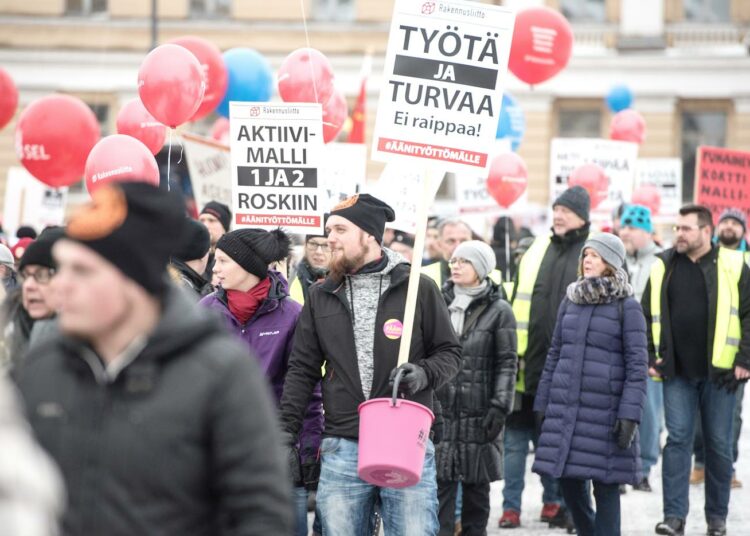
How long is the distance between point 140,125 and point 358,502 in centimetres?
646

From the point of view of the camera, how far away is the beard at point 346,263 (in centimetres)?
611

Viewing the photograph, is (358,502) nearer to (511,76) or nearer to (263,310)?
(263,310)

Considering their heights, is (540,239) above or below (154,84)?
below

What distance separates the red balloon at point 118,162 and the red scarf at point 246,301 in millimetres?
3029

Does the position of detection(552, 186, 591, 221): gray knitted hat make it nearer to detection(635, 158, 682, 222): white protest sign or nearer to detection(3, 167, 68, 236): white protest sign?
detection(635, 158, 682, 222): white protest sign

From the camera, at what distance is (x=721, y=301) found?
9.16 m

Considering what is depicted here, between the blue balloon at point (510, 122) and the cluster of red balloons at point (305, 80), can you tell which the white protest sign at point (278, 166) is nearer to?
the cluster of red balloons at point (305, 80)

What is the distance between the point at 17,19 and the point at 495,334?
1154 inches

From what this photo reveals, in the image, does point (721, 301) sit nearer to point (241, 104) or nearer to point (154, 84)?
point (241, 104)

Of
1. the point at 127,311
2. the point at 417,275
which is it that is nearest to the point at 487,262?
the point at 417,275

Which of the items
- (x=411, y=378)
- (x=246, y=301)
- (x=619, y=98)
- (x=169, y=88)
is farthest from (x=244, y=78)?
(x=619, y=98)

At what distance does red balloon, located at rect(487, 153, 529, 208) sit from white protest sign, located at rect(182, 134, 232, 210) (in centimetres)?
381

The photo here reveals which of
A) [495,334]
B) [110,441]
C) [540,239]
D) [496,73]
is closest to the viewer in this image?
[110,441]

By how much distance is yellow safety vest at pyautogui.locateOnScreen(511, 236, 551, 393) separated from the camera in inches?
385
